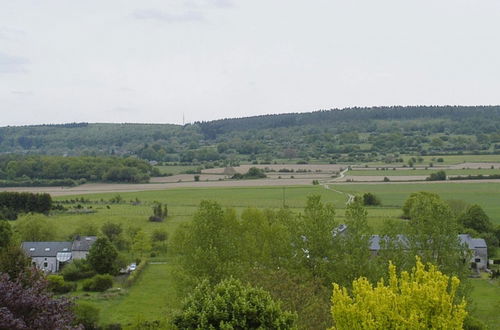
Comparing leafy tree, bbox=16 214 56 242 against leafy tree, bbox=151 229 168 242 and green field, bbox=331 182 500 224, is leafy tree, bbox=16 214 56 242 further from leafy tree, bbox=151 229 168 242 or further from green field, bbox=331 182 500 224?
green field, bbox=331 182 500 224

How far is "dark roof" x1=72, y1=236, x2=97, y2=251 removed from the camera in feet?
205

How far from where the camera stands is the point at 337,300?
16.4 m

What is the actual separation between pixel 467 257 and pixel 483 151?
141 metres

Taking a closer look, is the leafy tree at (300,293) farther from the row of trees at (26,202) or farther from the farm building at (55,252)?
the row of trees at (26,202)

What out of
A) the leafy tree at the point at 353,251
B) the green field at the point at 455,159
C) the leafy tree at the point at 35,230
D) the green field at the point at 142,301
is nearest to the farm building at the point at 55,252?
the leafy tree at the point at 35,230

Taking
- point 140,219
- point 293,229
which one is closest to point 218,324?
point 293,229

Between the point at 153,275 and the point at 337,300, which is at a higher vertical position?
the point at 337,300

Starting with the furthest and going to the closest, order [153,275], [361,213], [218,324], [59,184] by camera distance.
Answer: [59,184], [153,275], [361,213], [218,324]

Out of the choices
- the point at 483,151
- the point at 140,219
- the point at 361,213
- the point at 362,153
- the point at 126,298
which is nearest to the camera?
the point at 361,213

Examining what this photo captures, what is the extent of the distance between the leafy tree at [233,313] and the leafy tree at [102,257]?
120 feet

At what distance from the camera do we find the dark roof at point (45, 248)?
6133cm

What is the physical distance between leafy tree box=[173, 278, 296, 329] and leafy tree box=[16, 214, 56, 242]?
52.6 metres

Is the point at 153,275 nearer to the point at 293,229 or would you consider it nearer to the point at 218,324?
the point at 293,229

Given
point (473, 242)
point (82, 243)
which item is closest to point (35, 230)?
point (82, 243)
